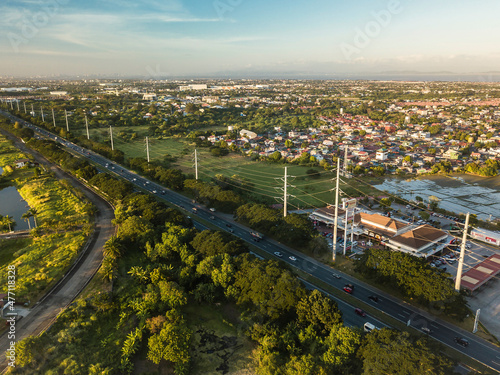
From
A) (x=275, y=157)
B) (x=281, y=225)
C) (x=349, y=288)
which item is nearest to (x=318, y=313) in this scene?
(x=349, y=288)

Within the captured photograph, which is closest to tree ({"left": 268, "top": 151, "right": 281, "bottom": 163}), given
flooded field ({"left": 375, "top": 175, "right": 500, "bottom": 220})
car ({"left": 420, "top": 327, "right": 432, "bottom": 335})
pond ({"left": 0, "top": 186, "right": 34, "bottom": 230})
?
flooded field ({"left": 375, "top": 175, "right": 500, "bottom": 220})

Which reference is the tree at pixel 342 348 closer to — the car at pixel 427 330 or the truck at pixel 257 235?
the car at pixel 427 330

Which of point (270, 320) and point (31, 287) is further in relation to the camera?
point (31, 287)

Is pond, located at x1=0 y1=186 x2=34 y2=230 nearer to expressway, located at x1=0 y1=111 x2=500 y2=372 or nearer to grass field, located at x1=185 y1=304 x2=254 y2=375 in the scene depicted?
expressway, located at x1=0 y1=111 x2=500 y2=372

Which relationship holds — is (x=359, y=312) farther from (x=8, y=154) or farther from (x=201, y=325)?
(x=8, y=154)

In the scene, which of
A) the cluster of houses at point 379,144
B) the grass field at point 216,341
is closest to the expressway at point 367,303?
the grass field at point 216,341

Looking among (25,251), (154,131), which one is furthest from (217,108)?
(25,251)

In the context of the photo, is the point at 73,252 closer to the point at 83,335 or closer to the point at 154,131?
the point at 83,335
